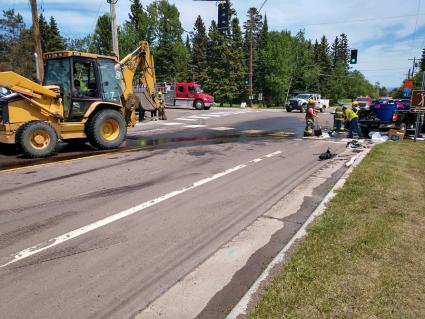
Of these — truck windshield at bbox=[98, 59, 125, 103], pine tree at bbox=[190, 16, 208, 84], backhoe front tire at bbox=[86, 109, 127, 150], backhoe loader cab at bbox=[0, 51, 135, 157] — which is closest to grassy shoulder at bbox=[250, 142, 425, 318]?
backhoe front tire at bbox=[86, 109, 127, 150]

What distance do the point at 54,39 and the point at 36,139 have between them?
66123 millimetres

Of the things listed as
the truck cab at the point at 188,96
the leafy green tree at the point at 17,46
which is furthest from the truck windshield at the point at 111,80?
the leafy green tree at the point at 17,46

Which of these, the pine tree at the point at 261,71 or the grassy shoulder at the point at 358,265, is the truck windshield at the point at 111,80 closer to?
the grassy shoulder at the point at 358,265

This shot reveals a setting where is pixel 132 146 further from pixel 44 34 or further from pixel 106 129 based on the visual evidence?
pixel 44 34

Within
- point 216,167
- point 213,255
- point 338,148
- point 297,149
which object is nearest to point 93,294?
point 213,255

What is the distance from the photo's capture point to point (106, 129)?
40.9 ft

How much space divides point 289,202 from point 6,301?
15.5 feet

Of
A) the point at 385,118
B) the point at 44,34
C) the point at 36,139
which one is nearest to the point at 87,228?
the point at 36,139

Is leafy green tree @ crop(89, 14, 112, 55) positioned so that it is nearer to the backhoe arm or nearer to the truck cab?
the truck cab

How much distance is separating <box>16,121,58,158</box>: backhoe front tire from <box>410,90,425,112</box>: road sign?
12919 mm

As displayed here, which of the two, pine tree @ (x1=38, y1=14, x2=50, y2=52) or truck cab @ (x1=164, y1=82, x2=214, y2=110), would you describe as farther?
pine tree @ (x1=38, y1=14, x2=50, y2=52)

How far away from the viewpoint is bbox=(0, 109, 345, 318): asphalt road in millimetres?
3789

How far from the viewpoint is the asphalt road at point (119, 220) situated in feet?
12.4

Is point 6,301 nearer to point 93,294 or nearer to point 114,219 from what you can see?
point 93,294
